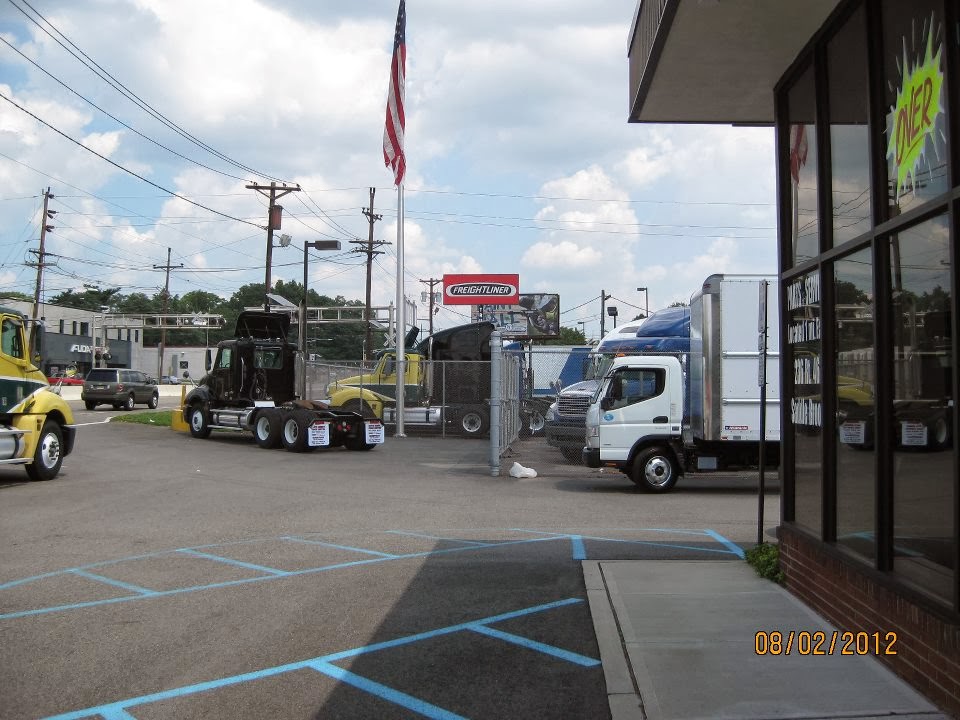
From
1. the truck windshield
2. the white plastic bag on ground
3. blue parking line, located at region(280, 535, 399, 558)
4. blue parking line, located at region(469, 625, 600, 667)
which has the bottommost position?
blue parking line, located at region(469, 625, 600, 667)

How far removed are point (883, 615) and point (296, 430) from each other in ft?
56.5

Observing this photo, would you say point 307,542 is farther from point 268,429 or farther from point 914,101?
point 268,429

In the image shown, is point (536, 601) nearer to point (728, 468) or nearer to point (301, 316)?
point (728, 468)

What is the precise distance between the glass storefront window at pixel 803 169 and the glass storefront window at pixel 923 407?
159 cm

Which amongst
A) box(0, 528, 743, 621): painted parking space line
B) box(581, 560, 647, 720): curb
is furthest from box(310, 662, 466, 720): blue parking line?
box(0, 528, 743, 621): painted parking space line

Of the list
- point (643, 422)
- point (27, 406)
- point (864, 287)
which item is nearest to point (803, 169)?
point (864, 287)

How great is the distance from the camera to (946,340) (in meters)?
4.33

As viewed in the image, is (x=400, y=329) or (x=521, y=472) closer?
(x=521, y=472)

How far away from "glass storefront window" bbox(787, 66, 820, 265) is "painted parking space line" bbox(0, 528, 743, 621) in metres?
3.46

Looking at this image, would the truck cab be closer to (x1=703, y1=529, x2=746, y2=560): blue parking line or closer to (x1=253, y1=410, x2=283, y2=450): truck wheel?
(x1=703, y1=529, x2=746, y2=560): blue parking line

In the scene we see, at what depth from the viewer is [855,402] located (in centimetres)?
558

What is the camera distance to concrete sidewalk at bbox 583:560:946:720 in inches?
172
